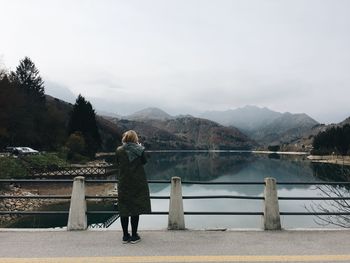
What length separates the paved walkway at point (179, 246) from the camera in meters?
7.29

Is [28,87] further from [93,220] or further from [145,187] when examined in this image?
[145,187]

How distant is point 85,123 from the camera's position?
108250mm

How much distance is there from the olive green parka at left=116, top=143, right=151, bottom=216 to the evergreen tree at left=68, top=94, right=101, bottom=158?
97.7m

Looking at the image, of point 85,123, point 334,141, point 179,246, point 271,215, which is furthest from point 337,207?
point 334,141

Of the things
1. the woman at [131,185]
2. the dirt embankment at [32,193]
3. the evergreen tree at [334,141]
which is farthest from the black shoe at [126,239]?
the evergreen tree at [334,141]

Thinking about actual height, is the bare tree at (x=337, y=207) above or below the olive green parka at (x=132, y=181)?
below

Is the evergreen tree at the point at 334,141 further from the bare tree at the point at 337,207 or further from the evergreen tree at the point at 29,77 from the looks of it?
the bare tree at the point at 337,207

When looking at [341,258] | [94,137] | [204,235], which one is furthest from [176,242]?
[94,137]

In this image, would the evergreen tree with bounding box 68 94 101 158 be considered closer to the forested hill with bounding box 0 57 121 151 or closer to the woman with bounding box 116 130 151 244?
the forested hill with bounding box 0 57 121 151

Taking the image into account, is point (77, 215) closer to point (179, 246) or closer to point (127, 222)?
point (127, 222)

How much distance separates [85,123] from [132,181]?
10241 centimetres

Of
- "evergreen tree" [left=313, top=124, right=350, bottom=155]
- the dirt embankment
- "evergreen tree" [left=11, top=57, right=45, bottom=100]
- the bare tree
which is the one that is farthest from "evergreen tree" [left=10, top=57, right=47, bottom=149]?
"evergreen tree" [left=313, top=124, right=350, bottom=155]

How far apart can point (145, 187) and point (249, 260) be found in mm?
2545

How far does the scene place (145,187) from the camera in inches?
333
